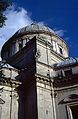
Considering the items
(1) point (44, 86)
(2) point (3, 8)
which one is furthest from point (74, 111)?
(2) point (3, 8)

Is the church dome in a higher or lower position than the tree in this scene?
higher

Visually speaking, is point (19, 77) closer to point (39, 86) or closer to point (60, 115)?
point (39, 86)

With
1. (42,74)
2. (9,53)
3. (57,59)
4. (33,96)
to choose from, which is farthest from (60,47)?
(33,96)

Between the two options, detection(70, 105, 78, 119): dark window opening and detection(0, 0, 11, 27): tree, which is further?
detection(70, 105, 78, 119): dark window opening

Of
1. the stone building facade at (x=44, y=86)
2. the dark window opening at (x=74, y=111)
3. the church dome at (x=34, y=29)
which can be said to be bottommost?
the dark window opening at (x=74, y=111)

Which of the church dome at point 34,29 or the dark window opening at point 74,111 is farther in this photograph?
the church dome at point 34,29

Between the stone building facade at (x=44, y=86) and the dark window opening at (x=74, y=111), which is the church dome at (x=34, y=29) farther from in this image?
the dark window opening at (x=74, y=111)

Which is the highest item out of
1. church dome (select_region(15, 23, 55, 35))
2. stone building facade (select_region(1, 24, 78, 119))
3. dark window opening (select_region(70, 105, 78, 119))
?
church dome (select_region(15, 23, 55, 35))

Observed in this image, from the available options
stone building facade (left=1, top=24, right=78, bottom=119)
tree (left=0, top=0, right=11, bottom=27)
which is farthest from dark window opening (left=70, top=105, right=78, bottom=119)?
tree (left=0, top=0, right=11, bottom=27)

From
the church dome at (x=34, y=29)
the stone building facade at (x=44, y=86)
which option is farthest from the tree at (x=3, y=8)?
the church dome at (x=34, y=29)

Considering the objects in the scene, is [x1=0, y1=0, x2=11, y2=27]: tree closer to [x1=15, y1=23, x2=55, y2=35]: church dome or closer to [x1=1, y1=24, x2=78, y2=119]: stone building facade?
[x1=1, y1=24, x2=78, y2=119]: stone building facade

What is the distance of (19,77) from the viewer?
22.1m

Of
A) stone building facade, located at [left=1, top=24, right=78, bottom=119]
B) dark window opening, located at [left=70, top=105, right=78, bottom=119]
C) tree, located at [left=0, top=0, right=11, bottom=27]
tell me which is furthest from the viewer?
dark window opening, located at [left=70, top=105, right=78, bottom=119]

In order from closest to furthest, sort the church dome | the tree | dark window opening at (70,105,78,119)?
the tree → dark window opening at (70,105,78,119) → the church dome
